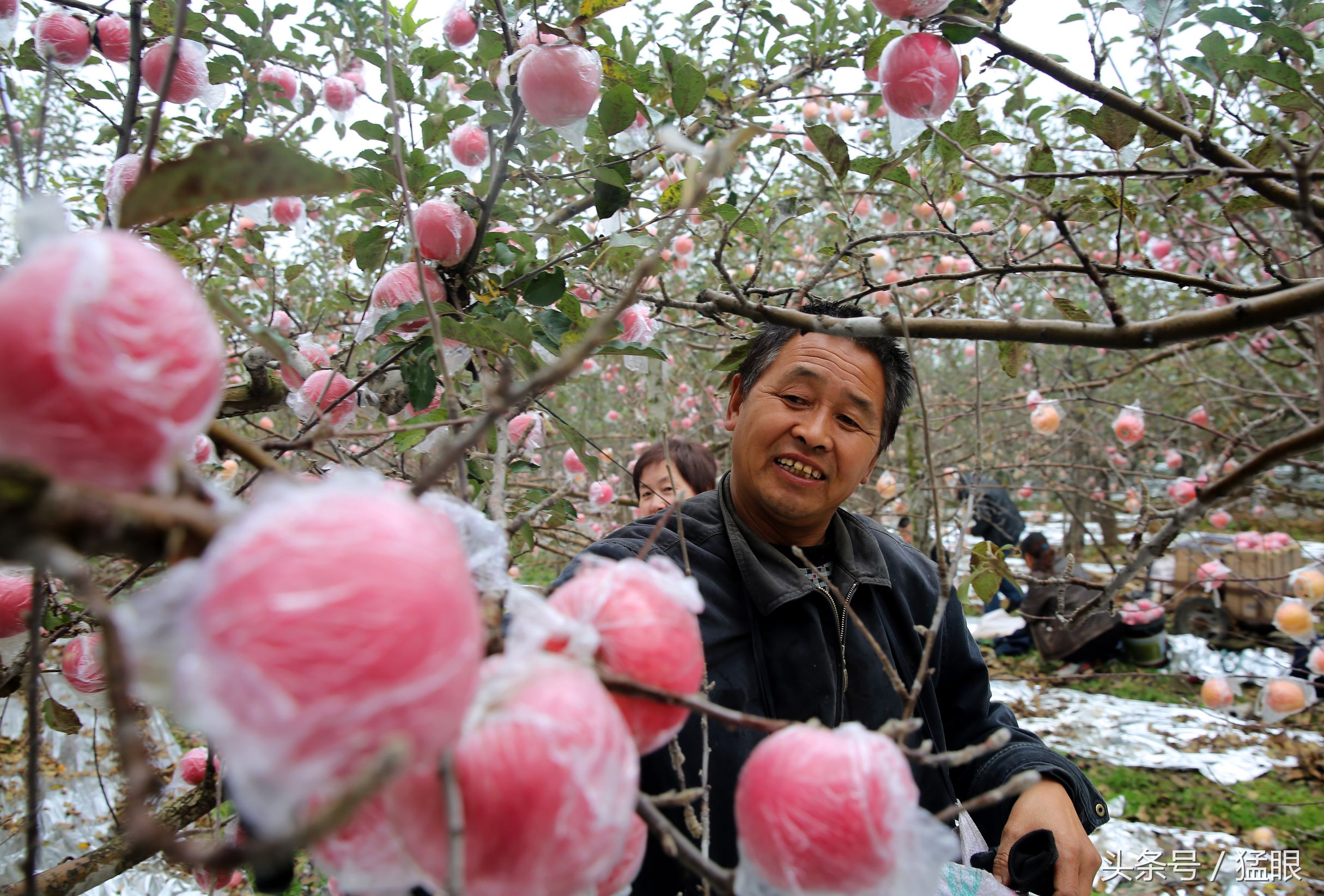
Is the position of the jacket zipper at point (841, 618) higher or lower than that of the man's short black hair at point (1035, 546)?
higher

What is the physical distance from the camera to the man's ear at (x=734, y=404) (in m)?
1.66

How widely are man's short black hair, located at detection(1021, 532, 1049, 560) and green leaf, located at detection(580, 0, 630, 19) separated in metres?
Result: 5.22

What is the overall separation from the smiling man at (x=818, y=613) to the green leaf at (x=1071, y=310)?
0.27 m

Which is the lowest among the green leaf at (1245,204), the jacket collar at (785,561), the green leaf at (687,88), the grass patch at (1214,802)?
the grass patch at (1214,802)

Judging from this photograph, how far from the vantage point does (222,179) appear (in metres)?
0.42

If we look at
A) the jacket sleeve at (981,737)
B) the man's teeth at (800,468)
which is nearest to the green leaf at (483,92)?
the man's teeth at (800,468)

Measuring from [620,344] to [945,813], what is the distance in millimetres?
783

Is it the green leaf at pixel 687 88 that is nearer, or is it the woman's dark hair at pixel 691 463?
the green leaf at pixel 687 88

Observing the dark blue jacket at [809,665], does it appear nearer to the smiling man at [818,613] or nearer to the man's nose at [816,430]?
the smiling man at [818,613]

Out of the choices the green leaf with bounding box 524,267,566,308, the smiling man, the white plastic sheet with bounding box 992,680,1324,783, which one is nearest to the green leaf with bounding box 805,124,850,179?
the smiling man

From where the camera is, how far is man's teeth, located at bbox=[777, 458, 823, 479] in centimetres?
135

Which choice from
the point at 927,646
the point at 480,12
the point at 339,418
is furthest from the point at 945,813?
the point at 480,12

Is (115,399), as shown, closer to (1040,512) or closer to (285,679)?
(285,679)

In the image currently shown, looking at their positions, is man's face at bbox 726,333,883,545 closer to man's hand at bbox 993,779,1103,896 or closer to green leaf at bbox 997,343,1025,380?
green leaf at bbox 997,343,1025,380
